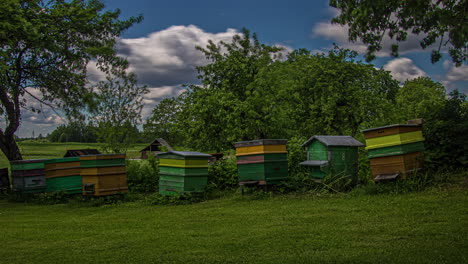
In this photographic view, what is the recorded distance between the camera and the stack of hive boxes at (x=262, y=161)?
10.5 m

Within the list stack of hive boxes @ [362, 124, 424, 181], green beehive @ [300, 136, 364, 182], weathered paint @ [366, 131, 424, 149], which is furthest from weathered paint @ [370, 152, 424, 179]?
green beehive @ [300, 136, 364, 182]

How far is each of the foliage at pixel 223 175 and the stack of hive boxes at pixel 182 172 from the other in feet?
3.99

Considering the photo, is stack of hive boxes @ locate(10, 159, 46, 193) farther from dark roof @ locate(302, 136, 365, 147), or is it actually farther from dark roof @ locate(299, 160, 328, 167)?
dark roof @ locate(302, 136, 365, 147)

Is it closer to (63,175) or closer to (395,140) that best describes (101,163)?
(63,175)

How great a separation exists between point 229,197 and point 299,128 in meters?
16.5

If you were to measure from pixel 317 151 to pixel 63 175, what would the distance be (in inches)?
312

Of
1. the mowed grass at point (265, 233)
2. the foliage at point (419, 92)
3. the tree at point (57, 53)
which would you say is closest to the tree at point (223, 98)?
the tree at point (57, 53)

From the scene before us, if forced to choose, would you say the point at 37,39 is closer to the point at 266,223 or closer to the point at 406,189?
the point at 266,223

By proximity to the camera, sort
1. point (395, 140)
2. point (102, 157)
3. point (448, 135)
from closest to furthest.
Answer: point (395, 140) → point (448, 135) → point (102, 157)

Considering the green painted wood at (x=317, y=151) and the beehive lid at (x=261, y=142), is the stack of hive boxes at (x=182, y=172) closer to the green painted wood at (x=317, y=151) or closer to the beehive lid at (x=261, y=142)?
the beehive lid at (x=261, y=142)

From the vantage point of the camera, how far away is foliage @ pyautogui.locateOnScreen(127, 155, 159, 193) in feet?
45.3

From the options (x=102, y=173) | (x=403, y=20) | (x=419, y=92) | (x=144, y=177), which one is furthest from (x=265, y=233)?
(x=419, y=92)

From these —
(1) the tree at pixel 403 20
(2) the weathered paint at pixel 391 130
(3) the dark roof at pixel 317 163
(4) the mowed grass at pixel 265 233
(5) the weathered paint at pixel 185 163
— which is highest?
(1) the tree at pixel 403 20

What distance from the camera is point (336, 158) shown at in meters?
10.2
